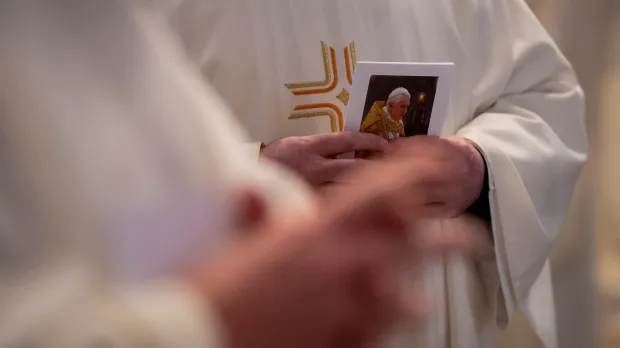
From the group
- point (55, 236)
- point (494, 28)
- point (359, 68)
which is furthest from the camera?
point (494, 28)

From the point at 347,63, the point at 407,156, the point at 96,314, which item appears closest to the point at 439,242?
the point at 407,156

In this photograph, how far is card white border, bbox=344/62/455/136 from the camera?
31.0 inches

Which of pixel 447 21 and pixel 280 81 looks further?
pixel 447 21

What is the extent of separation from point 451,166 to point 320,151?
0.21 m

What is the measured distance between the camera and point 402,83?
815mm

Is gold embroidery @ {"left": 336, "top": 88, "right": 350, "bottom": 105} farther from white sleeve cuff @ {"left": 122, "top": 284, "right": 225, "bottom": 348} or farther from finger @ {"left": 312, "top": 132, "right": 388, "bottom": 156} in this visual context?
white sleeve cuff @ {"left": 122, "top": 284, "right": 225, "bottom": 348}

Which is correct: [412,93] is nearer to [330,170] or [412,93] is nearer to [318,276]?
[330,170]

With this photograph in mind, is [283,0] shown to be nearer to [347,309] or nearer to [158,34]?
[158,34]

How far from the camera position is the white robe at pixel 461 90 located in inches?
33.7

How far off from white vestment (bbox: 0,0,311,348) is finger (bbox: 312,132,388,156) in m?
0.45

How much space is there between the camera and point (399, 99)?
0.83 meters

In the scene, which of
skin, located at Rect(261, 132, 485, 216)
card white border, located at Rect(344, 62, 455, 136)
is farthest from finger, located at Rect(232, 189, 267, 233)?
card white border, located at Rect(344, 62, 455, 136)

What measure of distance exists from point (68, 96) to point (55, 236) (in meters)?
0.08

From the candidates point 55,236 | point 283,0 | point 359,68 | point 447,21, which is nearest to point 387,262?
point 55,236
